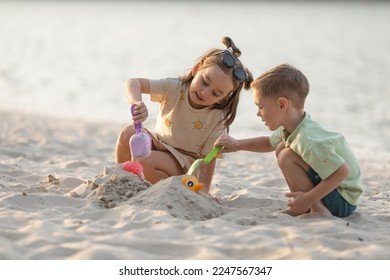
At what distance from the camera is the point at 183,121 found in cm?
427

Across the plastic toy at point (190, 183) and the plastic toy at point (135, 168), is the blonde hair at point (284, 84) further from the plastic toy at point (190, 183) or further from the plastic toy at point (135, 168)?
the plastic toy at point (135, 168)

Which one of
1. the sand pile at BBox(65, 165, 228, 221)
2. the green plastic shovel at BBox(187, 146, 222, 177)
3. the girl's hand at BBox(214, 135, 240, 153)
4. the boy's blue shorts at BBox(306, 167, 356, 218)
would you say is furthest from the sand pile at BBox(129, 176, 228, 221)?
the boy's blue shorts at BBox(306, 167, 356, 218)

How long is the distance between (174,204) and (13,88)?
8622 mm

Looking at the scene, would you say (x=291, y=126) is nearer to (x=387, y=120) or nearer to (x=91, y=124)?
(x=91, y=124)

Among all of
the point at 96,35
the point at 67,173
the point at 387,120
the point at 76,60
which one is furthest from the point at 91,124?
the point at 96,35

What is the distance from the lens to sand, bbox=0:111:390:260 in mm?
2869

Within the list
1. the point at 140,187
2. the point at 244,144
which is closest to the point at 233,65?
the point at 244,144

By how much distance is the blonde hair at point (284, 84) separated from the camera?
11.4 feet

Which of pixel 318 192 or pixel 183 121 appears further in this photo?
pixel 183 121

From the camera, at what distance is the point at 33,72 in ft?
44.0

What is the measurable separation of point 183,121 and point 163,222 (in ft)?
4.02

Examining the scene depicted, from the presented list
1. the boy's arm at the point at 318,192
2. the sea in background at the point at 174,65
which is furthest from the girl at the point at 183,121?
the sea in background at the point at 174,65

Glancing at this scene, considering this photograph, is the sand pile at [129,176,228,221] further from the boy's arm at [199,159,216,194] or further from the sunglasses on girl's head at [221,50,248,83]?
the sunglasses on girl's head at [221,50,248,83]

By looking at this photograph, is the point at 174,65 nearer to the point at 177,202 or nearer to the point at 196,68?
the point at 196,68
